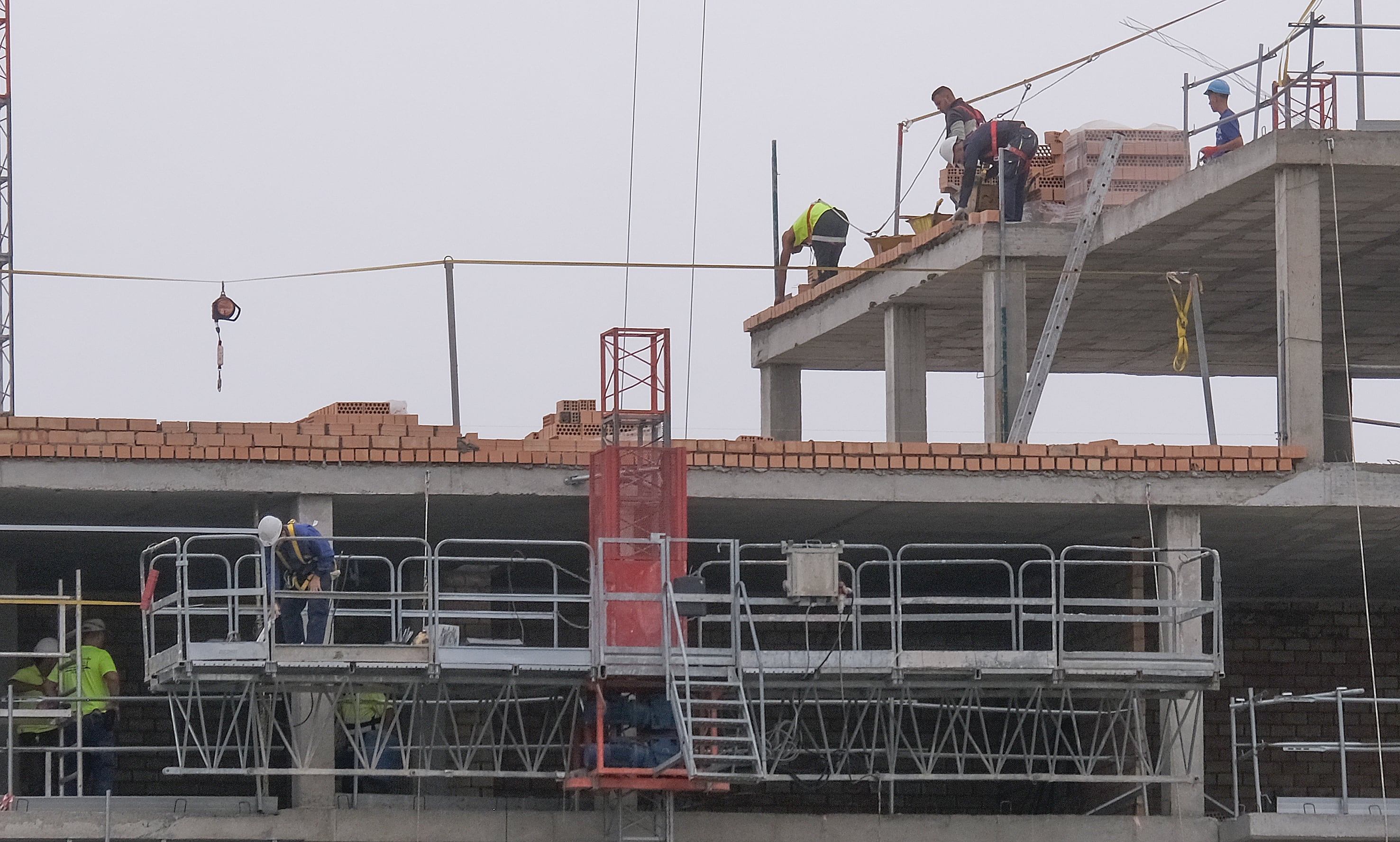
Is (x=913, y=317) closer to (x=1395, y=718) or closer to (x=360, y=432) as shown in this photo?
(x=1395, y=718)

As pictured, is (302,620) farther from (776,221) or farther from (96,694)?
(776,221)

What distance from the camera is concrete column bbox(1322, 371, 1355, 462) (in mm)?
26094

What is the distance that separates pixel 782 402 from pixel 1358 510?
33.4 ft

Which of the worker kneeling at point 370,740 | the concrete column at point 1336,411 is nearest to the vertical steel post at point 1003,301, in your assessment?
the concrete column at point 1336,411

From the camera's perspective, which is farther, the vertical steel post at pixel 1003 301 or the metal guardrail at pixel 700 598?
the vertical steel post at pixel 1003 301

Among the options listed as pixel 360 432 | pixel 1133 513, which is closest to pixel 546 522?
pixel 360 432

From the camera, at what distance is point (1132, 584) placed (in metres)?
19.1

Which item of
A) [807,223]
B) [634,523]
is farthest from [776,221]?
[634,523]

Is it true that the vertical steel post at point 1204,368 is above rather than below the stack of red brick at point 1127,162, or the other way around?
below

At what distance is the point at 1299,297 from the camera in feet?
61.3

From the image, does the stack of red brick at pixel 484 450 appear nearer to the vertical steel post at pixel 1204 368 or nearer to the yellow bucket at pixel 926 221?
the vertical steel post at pixel 1204 368

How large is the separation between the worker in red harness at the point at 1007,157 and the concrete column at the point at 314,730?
25.9ft

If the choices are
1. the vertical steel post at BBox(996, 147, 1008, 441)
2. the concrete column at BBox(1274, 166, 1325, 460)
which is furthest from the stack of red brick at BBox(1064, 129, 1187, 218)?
the concrete column at BBox(1274, 166, 1325, 460)

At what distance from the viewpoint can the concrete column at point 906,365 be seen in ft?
79.5
